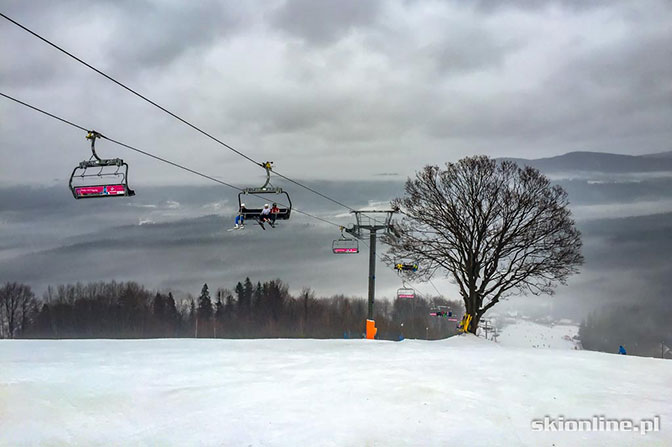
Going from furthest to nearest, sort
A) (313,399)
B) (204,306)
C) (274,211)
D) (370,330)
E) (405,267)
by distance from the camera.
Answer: (204,306), (405,267), (370,330), (274,211), (313,399)

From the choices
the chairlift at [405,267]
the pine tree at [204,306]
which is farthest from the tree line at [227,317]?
the chairlift at [405,267]

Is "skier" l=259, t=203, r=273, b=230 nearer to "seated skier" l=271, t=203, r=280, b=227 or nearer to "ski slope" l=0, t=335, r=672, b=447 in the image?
"seated skier" l=271, t=203, r=280, b=227

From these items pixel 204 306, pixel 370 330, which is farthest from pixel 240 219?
pixel 204 306

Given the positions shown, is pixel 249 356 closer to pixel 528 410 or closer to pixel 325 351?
pixel 325 351

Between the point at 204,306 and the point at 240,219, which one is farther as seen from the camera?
the point at 204,306

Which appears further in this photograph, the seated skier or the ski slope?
the seated skier

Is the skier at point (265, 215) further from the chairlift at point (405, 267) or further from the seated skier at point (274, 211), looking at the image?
the chairlift at point (405, 267)

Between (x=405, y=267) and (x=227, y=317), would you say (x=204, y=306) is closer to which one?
(x=227, y=317)

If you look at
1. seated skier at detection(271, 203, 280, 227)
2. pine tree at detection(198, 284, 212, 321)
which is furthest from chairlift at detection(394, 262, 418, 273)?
pine tree at detection(198, 284, 212, 321)

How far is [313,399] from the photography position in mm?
11586

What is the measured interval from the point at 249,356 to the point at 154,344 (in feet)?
18.7

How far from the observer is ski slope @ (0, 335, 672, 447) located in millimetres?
9477

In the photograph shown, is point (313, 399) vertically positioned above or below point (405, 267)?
below

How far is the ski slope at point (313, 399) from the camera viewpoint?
9.48 meters
